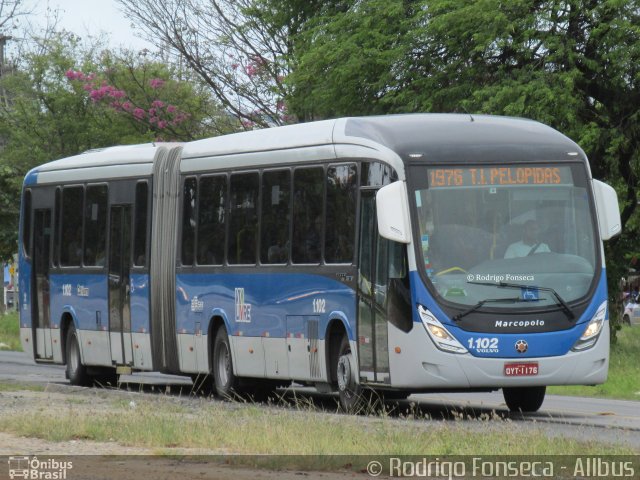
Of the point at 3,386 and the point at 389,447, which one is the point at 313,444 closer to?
the point at 389,447

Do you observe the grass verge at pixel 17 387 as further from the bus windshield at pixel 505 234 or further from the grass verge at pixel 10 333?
the grass verge at pixel 10 333

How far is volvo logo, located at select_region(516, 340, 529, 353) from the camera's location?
55.6 feet

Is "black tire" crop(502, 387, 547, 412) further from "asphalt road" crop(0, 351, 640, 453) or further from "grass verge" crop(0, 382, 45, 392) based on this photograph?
"grass verge" crop(0, 382, 45, 392)

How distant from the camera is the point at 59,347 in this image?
84.6ft

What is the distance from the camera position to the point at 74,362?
25453 mm

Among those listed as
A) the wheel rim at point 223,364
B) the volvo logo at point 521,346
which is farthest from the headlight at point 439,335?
the wheel rim at point 223,364

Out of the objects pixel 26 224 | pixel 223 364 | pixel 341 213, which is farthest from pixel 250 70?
pixel 341 213

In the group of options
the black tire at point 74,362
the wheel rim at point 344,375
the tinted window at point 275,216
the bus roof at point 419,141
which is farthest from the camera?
the black tire at point 74,362

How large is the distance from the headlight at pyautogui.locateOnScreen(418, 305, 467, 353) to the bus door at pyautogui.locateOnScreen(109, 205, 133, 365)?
308 inches

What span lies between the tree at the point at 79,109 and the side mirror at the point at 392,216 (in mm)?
25906

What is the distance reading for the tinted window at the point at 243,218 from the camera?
68.2ft

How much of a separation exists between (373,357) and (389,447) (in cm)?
511

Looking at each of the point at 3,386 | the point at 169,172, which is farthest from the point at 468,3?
the point at 3,386

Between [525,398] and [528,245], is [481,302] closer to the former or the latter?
[528,245]
